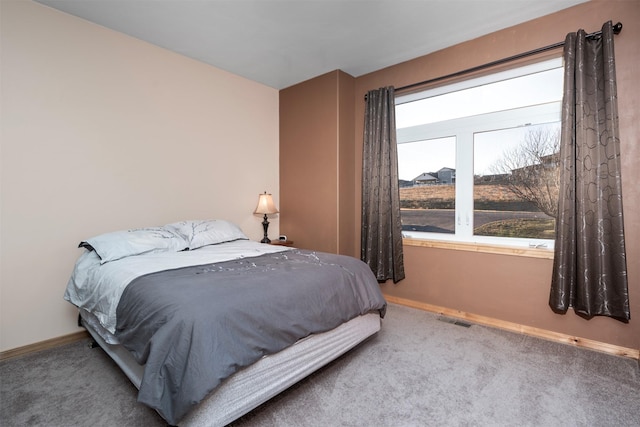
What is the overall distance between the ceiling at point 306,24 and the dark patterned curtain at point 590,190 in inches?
21.9

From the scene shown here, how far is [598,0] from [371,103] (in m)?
1.97

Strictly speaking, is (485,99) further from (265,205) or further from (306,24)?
(265,205)

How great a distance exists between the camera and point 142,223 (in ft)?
9.83

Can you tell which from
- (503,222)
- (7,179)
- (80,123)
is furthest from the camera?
(503,222)

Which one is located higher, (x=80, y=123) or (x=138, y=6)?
(x=138, y=6)

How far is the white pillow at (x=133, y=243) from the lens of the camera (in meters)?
2.35

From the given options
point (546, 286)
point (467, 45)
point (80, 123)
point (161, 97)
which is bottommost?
point (546, 286)

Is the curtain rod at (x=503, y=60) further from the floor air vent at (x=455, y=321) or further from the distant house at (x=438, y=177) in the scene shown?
the floor air vent at (x=455, y=321)

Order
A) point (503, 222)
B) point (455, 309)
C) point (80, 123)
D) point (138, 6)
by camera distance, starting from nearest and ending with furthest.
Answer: point (138, 6), point (80, 123), point (503, 222), point (455, 309)

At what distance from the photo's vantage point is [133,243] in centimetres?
247

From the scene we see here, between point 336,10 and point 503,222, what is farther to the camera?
point 503,222

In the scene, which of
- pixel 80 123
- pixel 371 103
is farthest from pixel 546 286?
pixel 80 123

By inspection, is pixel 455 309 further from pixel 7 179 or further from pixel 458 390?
pixel 7 179

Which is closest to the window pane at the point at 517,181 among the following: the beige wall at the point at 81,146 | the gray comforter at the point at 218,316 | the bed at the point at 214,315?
the bed at the point at 214,315
